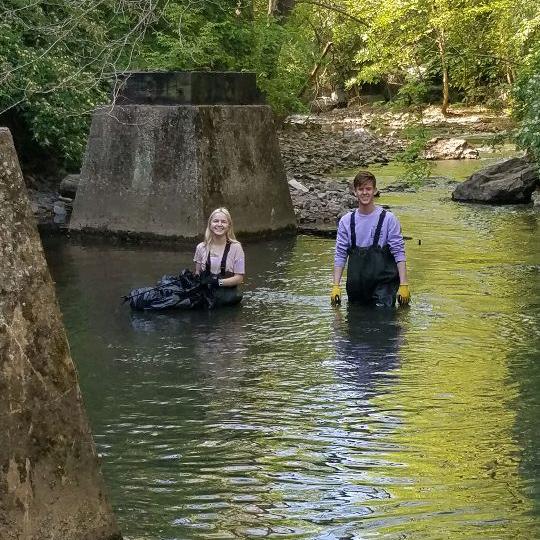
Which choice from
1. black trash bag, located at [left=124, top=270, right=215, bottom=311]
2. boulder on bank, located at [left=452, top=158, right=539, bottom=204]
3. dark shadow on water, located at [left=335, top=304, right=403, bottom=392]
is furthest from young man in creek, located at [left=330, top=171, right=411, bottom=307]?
boulder on bank, located at [left=452, top=158, right=539, bottom=204]

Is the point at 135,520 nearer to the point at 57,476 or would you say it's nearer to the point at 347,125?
the point at 57,476

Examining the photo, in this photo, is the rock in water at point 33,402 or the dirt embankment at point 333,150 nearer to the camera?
the rock in water at point 33,402

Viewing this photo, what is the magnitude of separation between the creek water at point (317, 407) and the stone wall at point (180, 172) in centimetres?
248

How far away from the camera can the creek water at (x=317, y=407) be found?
532 centimetres

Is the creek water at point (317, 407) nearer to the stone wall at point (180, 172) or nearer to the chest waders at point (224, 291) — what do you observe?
the chest waders at point (224, 291)

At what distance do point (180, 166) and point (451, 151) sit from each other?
18183mm

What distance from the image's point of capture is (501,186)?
20594mm

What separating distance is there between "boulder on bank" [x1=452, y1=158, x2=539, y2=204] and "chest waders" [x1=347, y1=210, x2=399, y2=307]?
409 inches

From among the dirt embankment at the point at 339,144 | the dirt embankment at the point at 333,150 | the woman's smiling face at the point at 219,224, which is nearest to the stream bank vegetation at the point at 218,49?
the dirt embankment at the point at 333,150

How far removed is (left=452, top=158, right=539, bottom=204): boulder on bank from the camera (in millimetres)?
20531

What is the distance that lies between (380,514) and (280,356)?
3549mm

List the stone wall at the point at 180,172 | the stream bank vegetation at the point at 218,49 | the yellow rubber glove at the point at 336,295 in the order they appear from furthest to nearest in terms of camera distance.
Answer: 1. the stream bank vegetation at the point at 218,49
2. the stone wall at the point at 180,172
3. the yellow rubber glove at the point at 336,295

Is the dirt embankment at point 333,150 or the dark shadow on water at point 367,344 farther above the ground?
the dirt embankment at point 333,150

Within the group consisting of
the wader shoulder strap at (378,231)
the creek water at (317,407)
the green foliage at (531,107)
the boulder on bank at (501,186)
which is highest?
the green foliage at (531,107)
